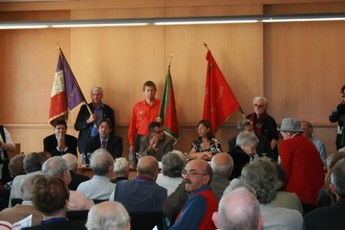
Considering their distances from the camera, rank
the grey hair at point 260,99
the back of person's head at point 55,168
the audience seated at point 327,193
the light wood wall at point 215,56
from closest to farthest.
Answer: the audience seated at point 327,193 → the back of person's head at point 55,168 → the grey hair at point 260,99 → the light wood wall at point 215,56

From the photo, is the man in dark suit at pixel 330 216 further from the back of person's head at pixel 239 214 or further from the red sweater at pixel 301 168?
the red sweater at pixel 301 168

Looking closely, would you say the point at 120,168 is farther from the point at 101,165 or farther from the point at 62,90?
the point at 62,90

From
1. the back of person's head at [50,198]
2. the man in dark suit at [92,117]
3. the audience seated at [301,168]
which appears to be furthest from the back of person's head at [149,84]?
the back of person's head at [50,198]

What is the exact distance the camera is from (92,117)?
32.2 feet

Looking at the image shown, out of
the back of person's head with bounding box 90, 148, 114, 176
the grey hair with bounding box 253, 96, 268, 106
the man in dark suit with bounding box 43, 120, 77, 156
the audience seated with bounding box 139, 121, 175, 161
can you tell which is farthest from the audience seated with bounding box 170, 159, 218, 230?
the grey hair with bounding box 253, 96, 268, 106

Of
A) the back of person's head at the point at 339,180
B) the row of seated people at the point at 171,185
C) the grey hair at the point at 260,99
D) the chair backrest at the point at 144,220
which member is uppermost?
the grey hair at the point at 260,99

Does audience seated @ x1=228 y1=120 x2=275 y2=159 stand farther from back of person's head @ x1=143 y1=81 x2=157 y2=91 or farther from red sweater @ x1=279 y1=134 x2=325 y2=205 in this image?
back of person's head @ x1=143 y1=81 x2=157 y2=91

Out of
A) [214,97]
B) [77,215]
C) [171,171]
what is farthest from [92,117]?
[77,215]

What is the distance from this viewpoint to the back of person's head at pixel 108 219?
315cm

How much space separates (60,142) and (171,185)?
3701 mm

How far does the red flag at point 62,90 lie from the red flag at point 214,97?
81.6 inches

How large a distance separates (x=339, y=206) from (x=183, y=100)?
22.2 feet

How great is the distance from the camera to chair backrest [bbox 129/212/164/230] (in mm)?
4438

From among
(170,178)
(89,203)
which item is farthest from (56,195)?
(170,178)
